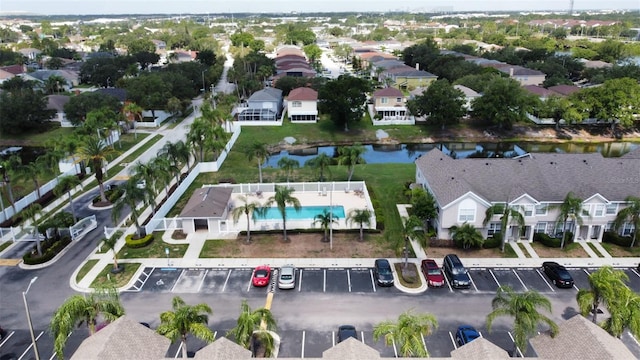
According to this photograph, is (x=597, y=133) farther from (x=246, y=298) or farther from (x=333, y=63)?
(x=333, y=63)

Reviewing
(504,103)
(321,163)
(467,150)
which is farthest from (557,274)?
(504,103)

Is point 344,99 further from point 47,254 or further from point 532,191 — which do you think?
point 47,254

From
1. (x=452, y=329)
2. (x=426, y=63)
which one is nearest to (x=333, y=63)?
(x=426, y=63)

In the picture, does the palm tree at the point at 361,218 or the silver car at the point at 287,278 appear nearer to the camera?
the silver car at the point at 287,278

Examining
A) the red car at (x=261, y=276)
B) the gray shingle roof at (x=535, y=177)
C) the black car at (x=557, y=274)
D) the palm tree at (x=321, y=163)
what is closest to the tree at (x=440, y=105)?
the gray shingle roof at (x=535, y=177)

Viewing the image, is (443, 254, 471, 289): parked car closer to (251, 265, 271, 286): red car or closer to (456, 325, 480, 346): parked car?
(456, 325, 480, 346): parked car

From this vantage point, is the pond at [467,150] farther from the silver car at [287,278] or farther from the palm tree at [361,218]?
the silver car at [287,278]

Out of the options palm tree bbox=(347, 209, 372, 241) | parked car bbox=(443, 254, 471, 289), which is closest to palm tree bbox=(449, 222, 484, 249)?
parked car bbox=(443, 254, 471, 289)
